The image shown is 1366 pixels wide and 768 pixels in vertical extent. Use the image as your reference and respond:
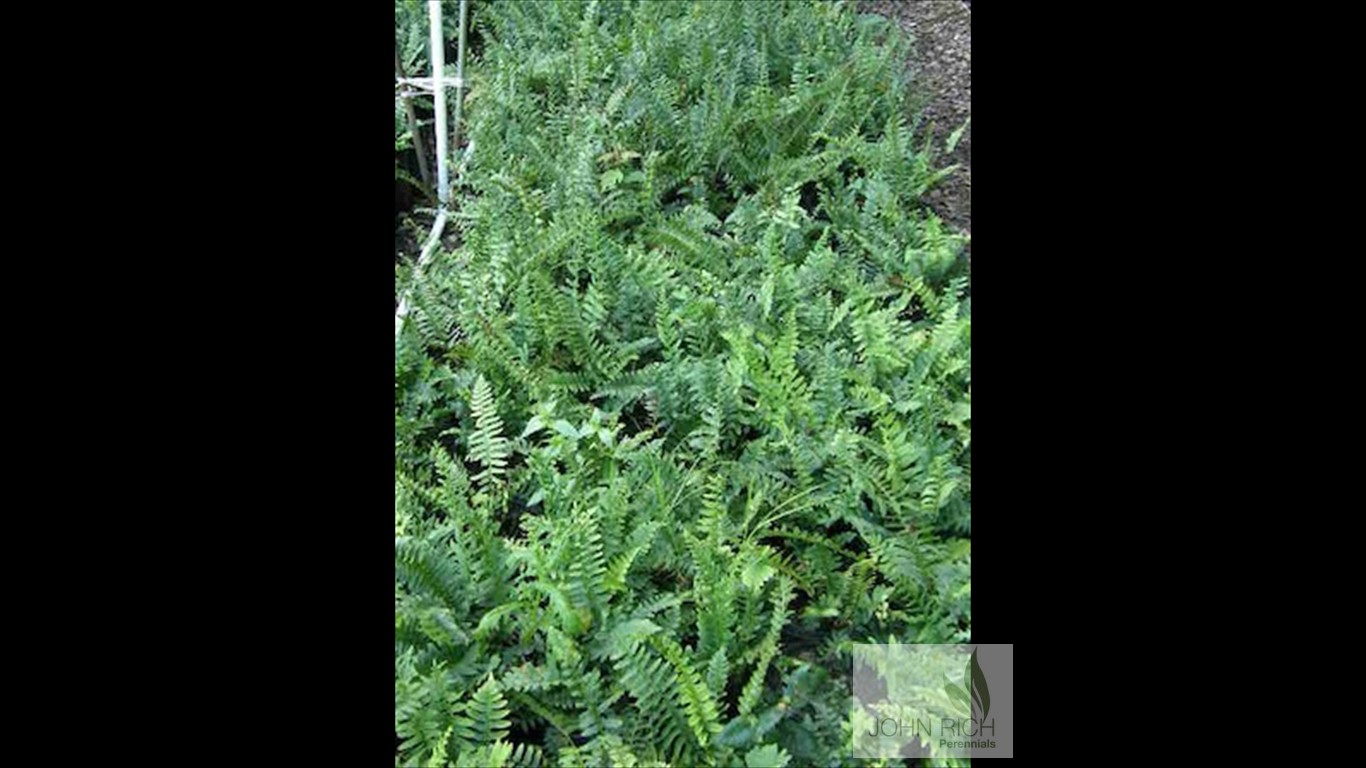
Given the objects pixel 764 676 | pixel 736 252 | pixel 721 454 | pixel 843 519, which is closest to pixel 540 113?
pixel 736 252

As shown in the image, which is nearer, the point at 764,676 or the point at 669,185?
the point at 764,676

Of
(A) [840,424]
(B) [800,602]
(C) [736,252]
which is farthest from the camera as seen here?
(C) [736,252]

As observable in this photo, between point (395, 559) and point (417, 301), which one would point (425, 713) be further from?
point (417, 301)

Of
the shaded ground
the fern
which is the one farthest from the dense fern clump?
the shaded ground

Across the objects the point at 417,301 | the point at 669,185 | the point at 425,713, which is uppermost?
the point at 669,185

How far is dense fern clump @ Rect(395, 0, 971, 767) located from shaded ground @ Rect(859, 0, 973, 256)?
21cm

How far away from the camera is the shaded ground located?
3908mm

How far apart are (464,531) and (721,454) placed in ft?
1.99

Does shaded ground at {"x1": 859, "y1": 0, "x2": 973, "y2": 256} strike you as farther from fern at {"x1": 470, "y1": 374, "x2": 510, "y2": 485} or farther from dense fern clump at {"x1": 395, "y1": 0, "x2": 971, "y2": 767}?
fern at {"x1": 470, "y1": 374, "x2": 510, "y2": 485}

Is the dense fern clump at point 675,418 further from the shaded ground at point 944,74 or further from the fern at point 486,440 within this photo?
the shaded ground at point 944,74

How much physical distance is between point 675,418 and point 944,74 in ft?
9.17

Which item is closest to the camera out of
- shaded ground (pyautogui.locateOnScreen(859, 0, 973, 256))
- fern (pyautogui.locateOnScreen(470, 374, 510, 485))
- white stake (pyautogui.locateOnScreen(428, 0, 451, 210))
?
fern (pyautogui.locateOnScreen(470, 374, 510, 485))

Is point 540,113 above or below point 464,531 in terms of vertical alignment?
→ above

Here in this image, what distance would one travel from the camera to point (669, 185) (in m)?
3.68
